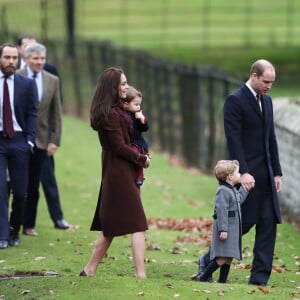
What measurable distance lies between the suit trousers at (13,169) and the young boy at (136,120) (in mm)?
2389

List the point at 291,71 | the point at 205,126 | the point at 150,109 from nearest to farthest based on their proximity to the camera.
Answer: the point at 205,126, the point at 150,109, the point at 291,71

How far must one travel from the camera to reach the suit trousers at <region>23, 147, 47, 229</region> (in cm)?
1455

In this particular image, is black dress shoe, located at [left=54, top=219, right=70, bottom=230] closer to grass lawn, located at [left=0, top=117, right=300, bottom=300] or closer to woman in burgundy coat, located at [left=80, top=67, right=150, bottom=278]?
grass lawn, located at [left=0, top=117, right=300, bottom=300]

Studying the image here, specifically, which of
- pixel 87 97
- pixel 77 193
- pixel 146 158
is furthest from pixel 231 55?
pixel 146 158

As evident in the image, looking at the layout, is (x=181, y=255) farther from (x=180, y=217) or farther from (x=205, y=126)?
(x=205, y=126)

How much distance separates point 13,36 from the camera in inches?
1451

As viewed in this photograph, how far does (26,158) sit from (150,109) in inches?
668

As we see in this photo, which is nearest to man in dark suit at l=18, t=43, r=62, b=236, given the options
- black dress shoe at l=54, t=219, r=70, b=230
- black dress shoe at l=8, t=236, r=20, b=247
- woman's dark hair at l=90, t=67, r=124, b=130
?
black dress shoe at l=54, t=219, r=70, b=230

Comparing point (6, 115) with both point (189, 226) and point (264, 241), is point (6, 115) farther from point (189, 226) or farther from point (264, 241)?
point (189, 226)

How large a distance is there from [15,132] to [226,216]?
3.12 metres

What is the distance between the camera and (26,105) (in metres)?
13.4

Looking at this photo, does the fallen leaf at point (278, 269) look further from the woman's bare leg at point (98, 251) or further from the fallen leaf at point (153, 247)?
the woman's bare leg at point (98, 251)

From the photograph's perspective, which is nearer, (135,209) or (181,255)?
(135,209)

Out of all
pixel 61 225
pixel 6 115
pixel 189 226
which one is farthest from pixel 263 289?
pixel 189 226
